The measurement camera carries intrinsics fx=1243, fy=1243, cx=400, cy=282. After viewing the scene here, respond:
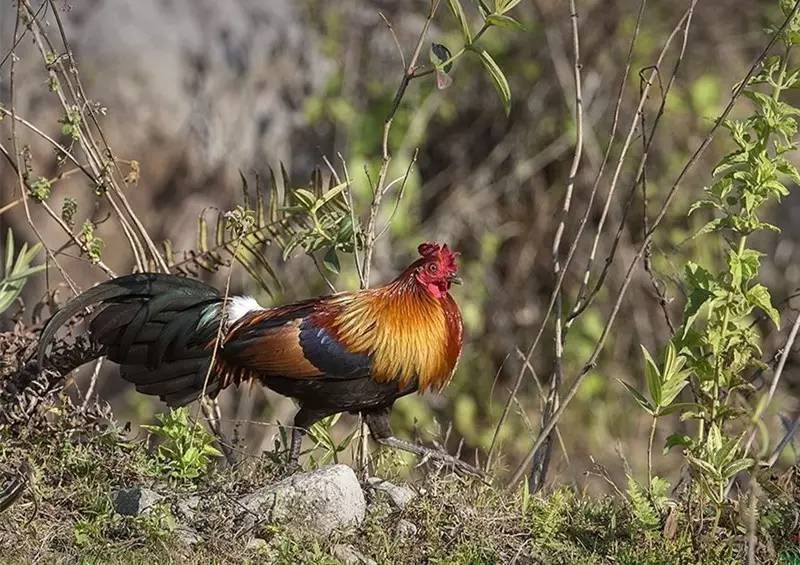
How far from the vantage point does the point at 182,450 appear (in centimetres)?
461

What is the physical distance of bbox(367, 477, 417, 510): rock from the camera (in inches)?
172

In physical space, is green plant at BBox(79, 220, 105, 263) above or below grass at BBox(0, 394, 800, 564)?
above

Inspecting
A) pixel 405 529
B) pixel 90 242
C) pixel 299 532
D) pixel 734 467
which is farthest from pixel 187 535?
pixel 734 467

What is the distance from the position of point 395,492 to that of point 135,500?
2.97 ft

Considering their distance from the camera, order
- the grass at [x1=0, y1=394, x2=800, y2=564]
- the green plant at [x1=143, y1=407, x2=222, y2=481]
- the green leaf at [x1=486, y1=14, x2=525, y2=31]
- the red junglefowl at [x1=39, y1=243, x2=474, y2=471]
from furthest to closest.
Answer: the red junglefowl at [x1=39, y1=243, x2=474, y2=471]
the green plant at [x1=143, y1=407, x2=222, y2=481]
the green leaf at [x1=486, y1=14, x2=525, y2=31]
the grass at [x1=0, y1=394, x2=800, y2=564]

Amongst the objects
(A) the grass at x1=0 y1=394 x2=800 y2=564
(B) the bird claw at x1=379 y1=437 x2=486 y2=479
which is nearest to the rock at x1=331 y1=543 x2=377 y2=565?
(A) the grass at x1=0 y1=394 x2=800 y2=564

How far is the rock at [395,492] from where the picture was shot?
14.3 ft

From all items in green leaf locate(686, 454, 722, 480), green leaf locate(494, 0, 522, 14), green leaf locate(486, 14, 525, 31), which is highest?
green leaf locate(494, 0, 522, 14)

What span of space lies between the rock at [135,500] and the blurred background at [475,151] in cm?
417

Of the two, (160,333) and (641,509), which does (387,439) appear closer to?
(160,333)

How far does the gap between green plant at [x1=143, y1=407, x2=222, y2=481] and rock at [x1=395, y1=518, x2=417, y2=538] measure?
782 mm

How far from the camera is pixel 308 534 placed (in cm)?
410

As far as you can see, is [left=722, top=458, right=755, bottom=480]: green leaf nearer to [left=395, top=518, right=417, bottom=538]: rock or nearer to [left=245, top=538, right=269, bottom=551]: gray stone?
[left=395, top=518, right=417, bottom=538]: rock

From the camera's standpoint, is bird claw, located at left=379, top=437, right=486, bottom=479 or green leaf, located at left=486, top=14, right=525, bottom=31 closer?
green leaf, located at left=486, top=14, right=525, bottom=31
